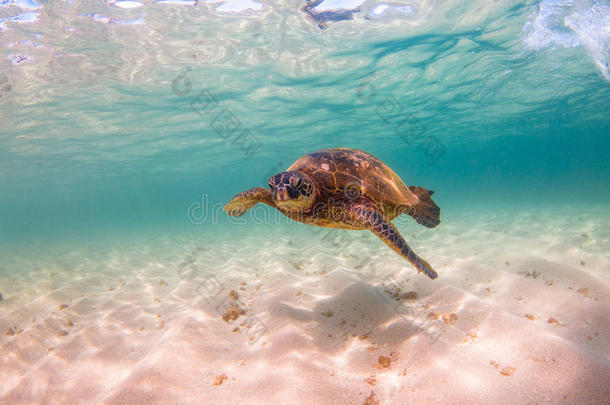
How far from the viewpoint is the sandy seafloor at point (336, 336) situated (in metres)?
2.48


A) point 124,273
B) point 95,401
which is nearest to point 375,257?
point 95,401

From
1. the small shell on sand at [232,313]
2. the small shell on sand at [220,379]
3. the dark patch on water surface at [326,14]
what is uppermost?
the dark patch on water surface at [326,14]

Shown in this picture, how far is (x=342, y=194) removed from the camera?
4656 mm

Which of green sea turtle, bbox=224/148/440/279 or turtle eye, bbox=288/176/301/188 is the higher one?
turtle eye, bbox=288/176/301/188

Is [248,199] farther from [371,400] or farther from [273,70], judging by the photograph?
[273,70]

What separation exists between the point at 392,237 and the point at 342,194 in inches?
53.0

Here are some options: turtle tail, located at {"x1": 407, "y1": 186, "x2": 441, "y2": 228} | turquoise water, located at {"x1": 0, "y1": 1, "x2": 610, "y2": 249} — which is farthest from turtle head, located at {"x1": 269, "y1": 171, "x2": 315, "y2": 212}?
turquoise water, located at {"x1": 0, "y1": 1, "x2": 610, "y2": 249}

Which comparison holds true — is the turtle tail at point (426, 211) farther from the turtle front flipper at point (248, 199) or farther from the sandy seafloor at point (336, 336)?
the turtle front flipper at point (248, 199)

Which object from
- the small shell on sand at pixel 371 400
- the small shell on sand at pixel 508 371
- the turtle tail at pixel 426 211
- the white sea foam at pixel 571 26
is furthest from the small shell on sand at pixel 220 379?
the white sea foam at pixel 571 26

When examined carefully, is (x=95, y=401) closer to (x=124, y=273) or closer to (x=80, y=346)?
(x=80, y=346)

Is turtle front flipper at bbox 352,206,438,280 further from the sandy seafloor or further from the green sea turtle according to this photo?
the sandy seafloor

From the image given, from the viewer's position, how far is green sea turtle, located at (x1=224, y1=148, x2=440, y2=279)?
12.6ft

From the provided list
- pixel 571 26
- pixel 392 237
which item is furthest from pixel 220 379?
pixel 571 26

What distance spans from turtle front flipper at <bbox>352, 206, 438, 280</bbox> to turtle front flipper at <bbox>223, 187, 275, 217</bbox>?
6.95 feet
